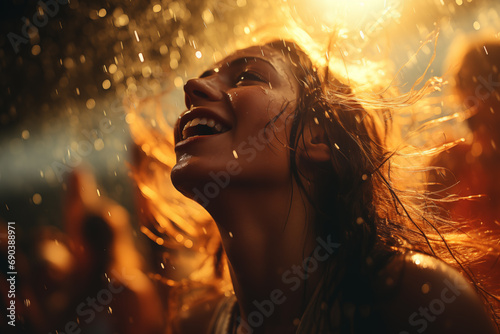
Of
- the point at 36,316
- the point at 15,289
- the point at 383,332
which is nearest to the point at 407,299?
the point at 383,332

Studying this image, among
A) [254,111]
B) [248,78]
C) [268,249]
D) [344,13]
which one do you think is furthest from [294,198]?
[344,13]

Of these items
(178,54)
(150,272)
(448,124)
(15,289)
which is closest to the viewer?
(448,124)

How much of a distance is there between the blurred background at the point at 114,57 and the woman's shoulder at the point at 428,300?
0.67 metres

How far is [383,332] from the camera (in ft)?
2.37

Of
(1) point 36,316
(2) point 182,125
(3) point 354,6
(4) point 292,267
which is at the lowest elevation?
(1) point 36,316

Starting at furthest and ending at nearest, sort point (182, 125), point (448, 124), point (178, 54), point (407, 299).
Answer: point (178, 54) < point (448, 124) < point (182, 125) < point (407, 299)

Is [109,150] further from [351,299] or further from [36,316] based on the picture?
[351,299]

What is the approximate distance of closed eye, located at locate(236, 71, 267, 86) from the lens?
3.22 feet

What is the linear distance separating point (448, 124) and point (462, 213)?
1.16ft

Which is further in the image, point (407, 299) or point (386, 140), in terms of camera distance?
point (386, 140)

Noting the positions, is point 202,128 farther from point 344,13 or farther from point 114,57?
point 114,57

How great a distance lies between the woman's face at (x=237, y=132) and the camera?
874 millimetres

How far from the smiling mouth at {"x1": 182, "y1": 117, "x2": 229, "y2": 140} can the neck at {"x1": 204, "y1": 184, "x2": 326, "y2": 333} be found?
17 centimetres

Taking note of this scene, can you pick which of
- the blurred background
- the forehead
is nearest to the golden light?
the blurred background
